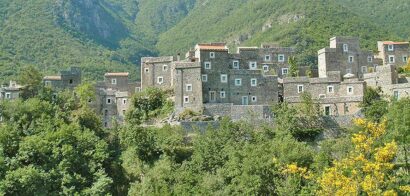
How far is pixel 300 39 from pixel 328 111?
122 feet

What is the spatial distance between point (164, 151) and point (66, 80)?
1971 centimetres

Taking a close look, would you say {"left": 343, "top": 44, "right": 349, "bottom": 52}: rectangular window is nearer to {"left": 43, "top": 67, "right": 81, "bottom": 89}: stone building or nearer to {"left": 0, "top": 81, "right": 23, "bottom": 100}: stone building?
{"left": 43, "top": 67, "right": 81, "bottom": 89}: stone building

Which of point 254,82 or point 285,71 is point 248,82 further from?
point 285,71

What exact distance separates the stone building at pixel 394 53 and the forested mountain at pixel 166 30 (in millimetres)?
13520

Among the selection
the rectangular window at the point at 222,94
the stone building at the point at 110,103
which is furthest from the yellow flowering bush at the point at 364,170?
the stone building at the point at 110,103

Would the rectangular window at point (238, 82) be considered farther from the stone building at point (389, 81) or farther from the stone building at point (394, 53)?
the stone building at point (394, 53)

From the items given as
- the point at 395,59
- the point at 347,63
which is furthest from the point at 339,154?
the point at 395,59

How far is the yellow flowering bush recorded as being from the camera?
27.2 m

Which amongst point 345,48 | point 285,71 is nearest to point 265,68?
point 285,71

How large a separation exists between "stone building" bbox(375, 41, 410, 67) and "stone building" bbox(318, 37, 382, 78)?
3751 millimetres

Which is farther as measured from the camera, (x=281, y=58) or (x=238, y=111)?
(x=281, y=58)

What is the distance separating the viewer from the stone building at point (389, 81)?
6025 centimetres

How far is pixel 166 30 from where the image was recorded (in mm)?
163000

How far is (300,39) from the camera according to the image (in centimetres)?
9544
